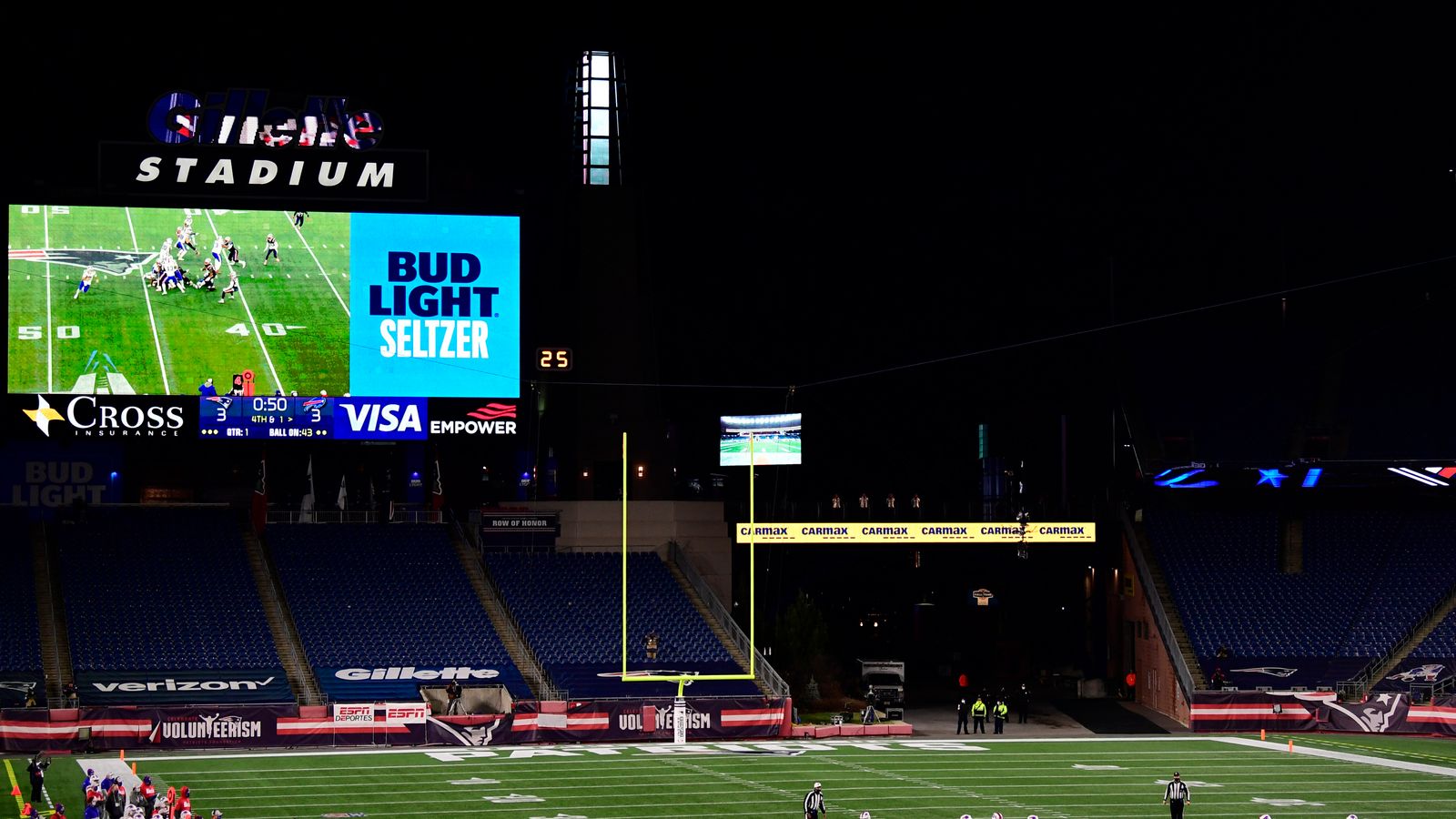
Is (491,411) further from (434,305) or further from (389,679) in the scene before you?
(389,679)

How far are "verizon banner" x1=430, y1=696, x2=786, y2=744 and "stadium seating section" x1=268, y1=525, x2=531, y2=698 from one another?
1.72 m

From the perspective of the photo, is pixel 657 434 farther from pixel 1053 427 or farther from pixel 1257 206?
pixel 1257 206

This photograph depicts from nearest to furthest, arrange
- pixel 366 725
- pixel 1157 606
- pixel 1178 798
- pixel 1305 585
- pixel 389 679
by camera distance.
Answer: pixel 1178 798 < pixel 366 725 < pixel 389 679 < pixel 1157 606 < pixel 1305 585

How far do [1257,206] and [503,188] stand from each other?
1967 cm

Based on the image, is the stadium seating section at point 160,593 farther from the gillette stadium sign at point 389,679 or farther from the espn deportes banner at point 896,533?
the espn deportes banner at point 896,533

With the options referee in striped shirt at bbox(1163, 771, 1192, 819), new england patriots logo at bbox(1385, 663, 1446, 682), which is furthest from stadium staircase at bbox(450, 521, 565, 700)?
new england patriots logo at bbox(1385, 663, 1446, 682)

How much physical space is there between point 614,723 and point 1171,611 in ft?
51.8

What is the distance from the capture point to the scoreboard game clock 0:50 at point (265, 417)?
135 ft

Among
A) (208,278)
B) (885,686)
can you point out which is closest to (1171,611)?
(885,686)

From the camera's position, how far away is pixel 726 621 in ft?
146

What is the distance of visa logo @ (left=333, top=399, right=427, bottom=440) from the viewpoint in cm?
4181

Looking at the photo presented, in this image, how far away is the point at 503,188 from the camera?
145 ft

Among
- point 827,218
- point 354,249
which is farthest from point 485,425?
point 827,218

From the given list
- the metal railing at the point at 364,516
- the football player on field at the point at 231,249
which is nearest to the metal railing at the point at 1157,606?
the metal railing at the point at 364,516
